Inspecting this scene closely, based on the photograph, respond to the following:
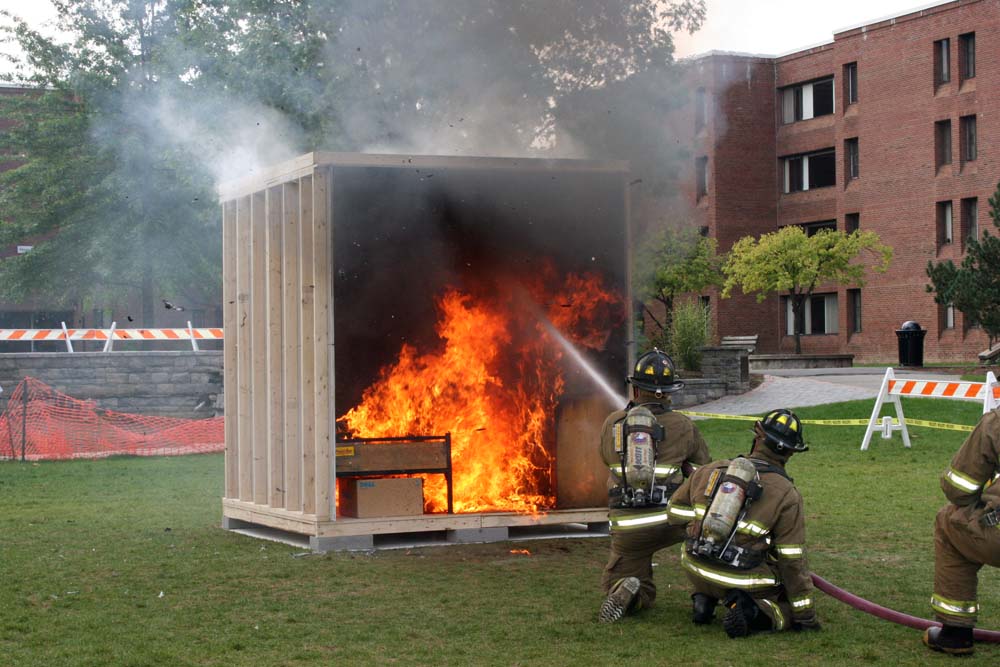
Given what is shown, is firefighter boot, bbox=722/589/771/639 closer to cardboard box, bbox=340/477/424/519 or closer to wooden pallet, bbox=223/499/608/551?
wooden pallet, bbox=223/499/608/551

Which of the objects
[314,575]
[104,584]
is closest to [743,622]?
[314,575]

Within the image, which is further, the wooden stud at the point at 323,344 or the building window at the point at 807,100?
the building window at the point at 807,100

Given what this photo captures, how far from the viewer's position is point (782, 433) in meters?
6.75

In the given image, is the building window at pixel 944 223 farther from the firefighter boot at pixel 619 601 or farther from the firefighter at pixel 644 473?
the firefighter boot at pixel 619 601

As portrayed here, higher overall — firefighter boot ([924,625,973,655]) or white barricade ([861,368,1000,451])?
white barricade ([861,368,1000,451])

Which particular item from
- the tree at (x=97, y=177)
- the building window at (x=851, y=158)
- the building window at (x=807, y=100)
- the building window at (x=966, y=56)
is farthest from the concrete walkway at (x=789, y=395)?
the building window at (x=807, y=100)

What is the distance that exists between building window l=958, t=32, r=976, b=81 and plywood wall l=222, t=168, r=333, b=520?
118 ft

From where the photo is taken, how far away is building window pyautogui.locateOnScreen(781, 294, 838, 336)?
1932 inches

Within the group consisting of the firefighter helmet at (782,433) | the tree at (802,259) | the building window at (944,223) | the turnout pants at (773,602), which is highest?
the building window at (944,223)

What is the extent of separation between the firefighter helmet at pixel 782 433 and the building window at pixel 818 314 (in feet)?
141

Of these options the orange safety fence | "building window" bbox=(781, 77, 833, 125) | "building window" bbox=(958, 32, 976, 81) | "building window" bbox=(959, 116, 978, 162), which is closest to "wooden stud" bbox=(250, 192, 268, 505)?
the orange safety fence

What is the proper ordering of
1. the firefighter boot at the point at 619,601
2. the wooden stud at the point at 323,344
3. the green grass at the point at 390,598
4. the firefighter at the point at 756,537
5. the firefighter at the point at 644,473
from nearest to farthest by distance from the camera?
the green grass at the point at 390,598
the firefighter at the point at 756,537
the firefighter boot at the point at 619,601
the firefighter at the point at 644,473
the wooden stud at the point at 323,344

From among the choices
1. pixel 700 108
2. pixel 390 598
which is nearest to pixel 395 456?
pixel 390 598

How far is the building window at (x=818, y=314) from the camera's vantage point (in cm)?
4906
